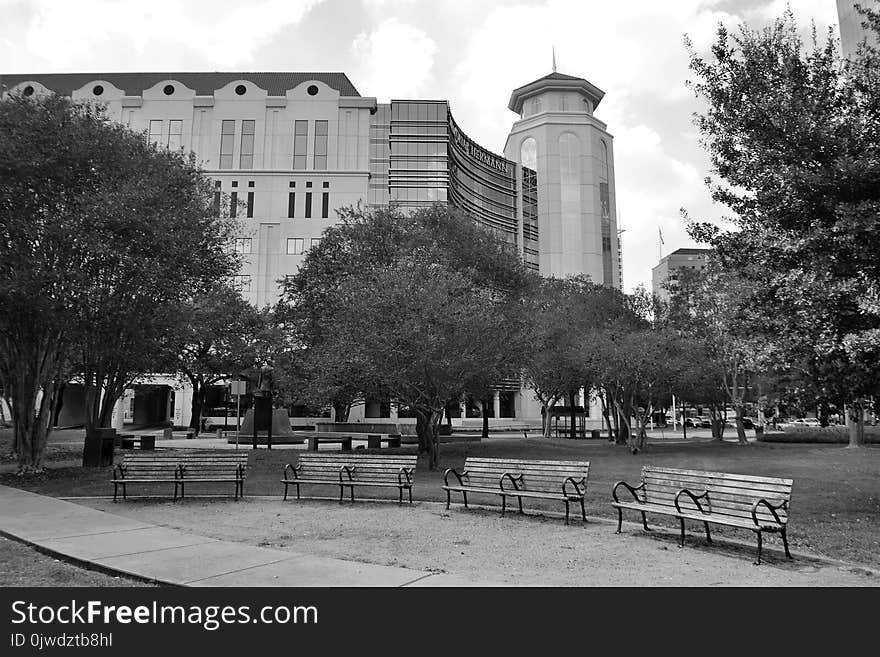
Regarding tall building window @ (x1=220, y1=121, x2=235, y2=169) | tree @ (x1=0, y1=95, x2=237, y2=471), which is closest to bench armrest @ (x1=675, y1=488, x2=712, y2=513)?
tree @ (x1=0, y1=95, x2=237, y2=471)

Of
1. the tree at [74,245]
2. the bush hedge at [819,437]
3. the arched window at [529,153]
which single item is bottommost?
the bush hedge at [819,437]

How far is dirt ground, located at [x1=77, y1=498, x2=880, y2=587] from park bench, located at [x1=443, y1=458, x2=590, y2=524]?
39 cm

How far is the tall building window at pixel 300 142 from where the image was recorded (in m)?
65.0

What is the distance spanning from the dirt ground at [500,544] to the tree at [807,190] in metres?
3.77

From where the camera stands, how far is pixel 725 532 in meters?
9.70

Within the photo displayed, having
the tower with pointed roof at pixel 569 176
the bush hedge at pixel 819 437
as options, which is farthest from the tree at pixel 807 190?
the tower with pointed roof at pixel 569 176

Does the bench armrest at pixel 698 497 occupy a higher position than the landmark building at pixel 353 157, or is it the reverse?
the landmark building at pixel 353 157

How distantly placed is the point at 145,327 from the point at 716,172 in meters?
15.4

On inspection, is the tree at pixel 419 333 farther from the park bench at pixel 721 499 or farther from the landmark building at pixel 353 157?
the landmark building at pixel 353 157

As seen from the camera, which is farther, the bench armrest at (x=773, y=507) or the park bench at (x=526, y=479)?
the park bench at (x=526, y=479)

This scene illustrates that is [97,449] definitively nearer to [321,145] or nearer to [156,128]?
[321,145]

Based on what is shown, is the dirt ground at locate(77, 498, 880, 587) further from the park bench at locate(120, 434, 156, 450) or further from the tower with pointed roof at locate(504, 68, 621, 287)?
the tower with pointed roof at locate(504, 68, 621, 287)

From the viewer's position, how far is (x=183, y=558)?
756 cm

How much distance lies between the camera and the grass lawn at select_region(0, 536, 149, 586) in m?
6.77
